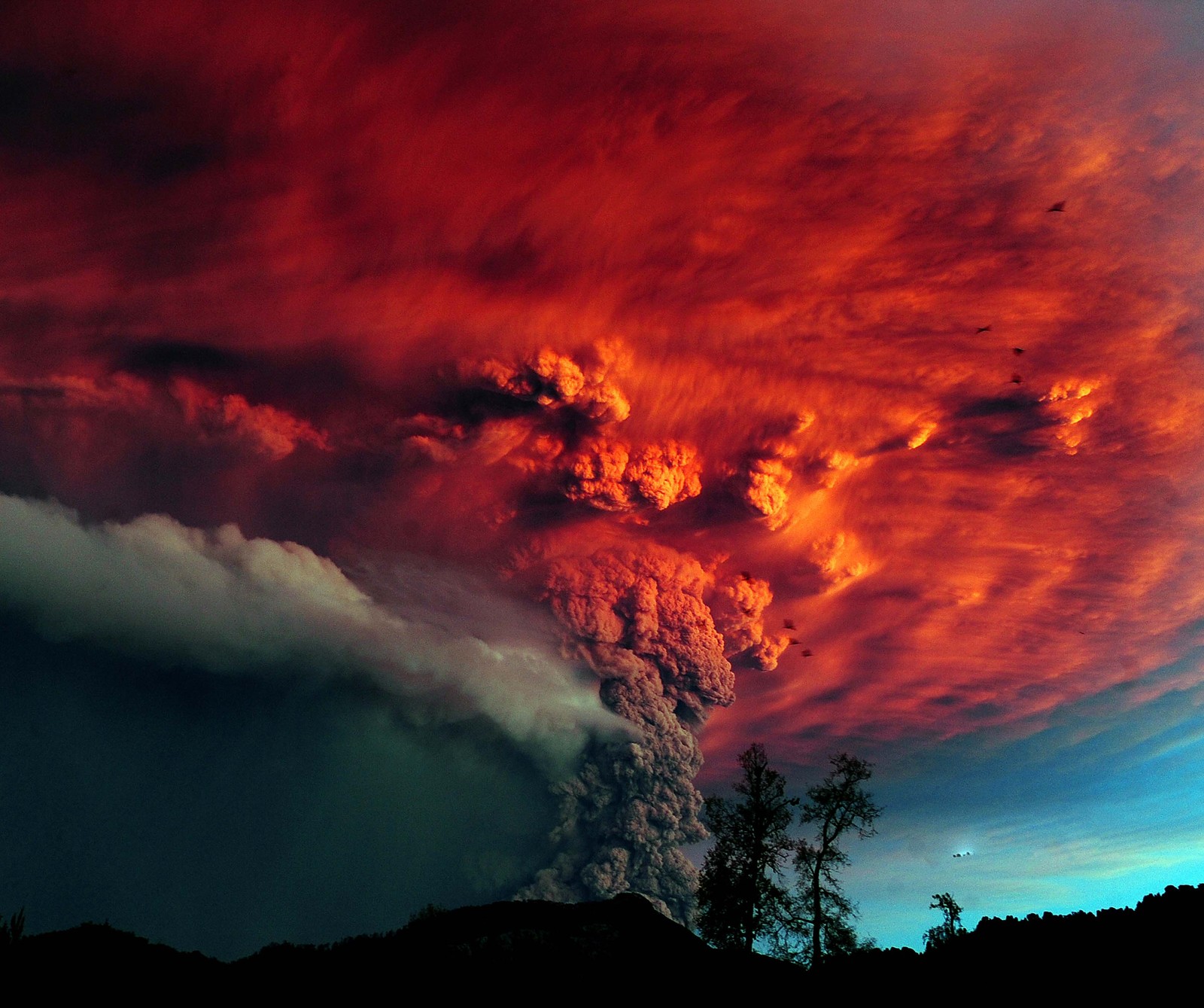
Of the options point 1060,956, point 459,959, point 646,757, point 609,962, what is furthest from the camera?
point 646,757

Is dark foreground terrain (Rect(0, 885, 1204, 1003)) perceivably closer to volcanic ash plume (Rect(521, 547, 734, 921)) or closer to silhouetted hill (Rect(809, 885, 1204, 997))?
silhouetted hill (Rect(809, 885, 1204, 997))

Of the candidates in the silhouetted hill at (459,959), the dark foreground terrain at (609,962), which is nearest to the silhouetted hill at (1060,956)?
the dark foreground terrain at (609,962)

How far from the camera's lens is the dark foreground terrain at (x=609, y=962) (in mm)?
19688

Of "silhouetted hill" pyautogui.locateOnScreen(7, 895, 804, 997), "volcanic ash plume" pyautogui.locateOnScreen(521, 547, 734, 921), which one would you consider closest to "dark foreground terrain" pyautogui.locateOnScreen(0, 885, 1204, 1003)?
"silhouetted hill" pyautogui.locateOnScreen(7, 895, 804, 997)

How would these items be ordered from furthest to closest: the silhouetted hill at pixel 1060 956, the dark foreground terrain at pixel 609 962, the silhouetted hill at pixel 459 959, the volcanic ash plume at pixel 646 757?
the volcanic ash plume at pixel 646 757, the silhouetted hill at pixel 1060 956, the dark foreground terrain at pixel 609 962, the silhouetted hill at pixel 459 959

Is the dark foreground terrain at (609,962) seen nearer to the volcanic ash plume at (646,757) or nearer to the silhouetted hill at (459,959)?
the silhouetted hill at (459,959)

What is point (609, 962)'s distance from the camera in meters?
23.1

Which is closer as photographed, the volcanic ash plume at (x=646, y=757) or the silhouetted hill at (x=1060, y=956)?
the silhouetted hill at (x=1060, y=956)

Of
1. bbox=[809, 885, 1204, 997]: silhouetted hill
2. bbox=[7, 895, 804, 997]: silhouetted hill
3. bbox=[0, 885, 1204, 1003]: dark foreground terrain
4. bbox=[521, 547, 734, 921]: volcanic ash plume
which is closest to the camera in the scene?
bbox=[7, 895, 804, 997]: silhouetted hill

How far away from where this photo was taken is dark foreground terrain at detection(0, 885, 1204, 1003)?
19688mm

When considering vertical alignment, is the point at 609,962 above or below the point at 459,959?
above

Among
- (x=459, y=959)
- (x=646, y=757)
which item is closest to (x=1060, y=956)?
(x=459, y=959)

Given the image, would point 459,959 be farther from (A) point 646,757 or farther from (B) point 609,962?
(A) point 646,757

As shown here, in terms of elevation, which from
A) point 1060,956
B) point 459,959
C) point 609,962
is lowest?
point 459,959
